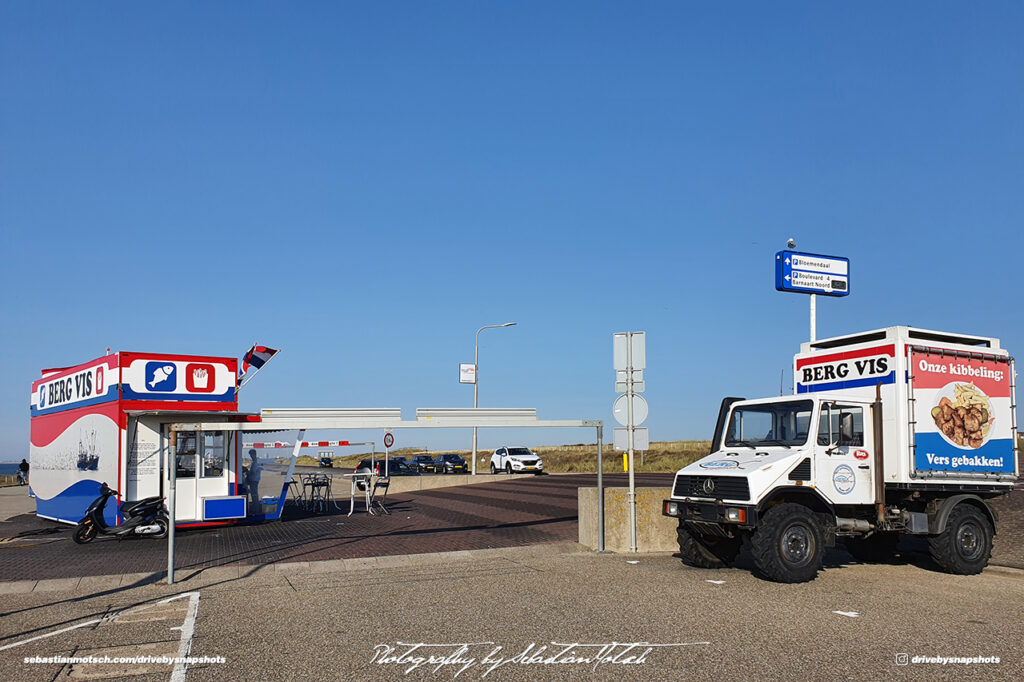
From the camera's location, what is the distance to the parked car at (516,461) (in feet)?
153

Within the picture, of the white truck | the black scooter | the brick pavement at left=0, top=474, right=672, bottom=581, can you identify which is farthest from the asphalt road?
the black scooter

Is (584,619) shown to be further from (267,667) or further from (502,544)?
(502,544)

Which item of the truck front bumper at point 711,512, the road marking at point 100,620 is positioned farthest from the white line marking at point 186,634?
the truck front bumper at point 711,512

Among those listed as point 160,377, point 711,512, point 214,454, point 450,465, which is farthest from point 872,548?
point 450,465

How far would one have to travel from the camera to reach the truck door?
11547 millimetres

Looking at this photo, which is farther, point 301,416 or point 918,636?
point 301,416

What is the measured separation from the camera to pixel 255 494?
2200 centimetres

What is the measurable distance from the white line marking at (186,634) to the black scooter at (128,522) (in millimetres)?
6931

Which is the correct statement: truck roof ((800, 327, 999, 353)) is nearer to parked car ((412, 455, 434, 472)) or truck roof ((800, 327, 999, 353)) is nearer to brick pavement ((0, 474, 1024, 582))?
brick pavement ((0, 474, 1024, 582))

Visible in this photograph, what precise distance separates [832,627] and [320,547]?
9616mm

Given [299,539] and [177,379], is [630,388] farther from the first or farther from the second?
[177,379]

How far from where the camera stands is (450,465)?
174ft

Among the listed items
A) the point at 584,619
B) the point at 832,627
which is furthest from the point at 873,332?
the point at 584,619

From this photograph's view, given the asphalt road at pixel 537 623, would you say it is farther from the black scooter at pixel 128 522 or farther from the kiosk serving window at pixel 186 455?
the kiosk serving window at pixel 186 455
